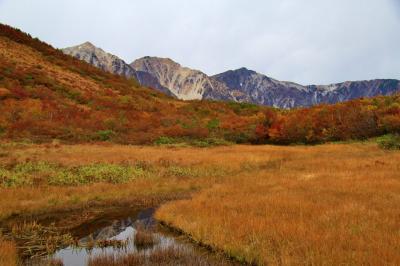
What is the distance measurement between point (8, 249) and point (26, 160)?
14.0m

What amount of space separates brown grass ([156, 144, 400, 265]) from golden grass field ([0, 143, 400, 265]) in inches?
1.1

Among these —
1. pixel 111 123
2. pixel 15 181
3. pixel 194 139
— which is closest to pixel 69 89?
pixel 111 123

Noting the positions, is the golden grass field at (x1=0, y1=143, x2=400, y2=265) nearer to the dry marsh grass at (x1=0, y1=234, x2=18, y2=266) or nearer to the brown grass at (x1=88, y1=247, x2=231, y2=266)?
the dry marsh grass at (x1=0, y1=234, x2=18, y2=266)

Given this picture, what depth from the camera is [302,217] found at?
11.2 meters

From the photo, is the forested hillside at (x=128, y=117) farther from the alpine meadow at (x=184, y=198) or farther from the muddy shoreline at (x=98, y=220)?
the muddy shoreline at (x=98, y=220)

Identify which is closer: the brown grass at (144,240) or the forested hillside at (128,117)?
the brown grass at (144,240)

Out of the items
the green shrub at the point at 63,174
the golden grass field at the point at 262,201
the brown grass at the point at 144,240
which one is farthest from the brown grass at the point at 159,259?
the green shrub at the point at 63,174

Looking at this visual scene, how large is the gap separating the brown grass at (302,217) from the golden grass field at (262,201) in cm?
3

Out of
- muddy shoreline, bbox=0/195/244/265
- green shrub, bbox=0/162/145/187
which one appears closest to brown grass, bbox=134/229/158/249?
muddy shoreline, bbox=0/195/244/265

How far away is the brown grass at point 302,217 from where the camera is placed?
8.21 meters

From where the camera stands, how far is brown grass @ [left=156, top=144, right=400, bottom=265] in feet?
26.9

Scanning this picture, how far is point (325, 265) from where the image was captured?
749 centimetres

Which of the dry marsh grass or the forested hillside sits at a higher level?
the forested hillside

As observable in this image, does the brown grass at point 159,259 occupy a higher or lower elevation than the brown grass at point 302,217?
lower
